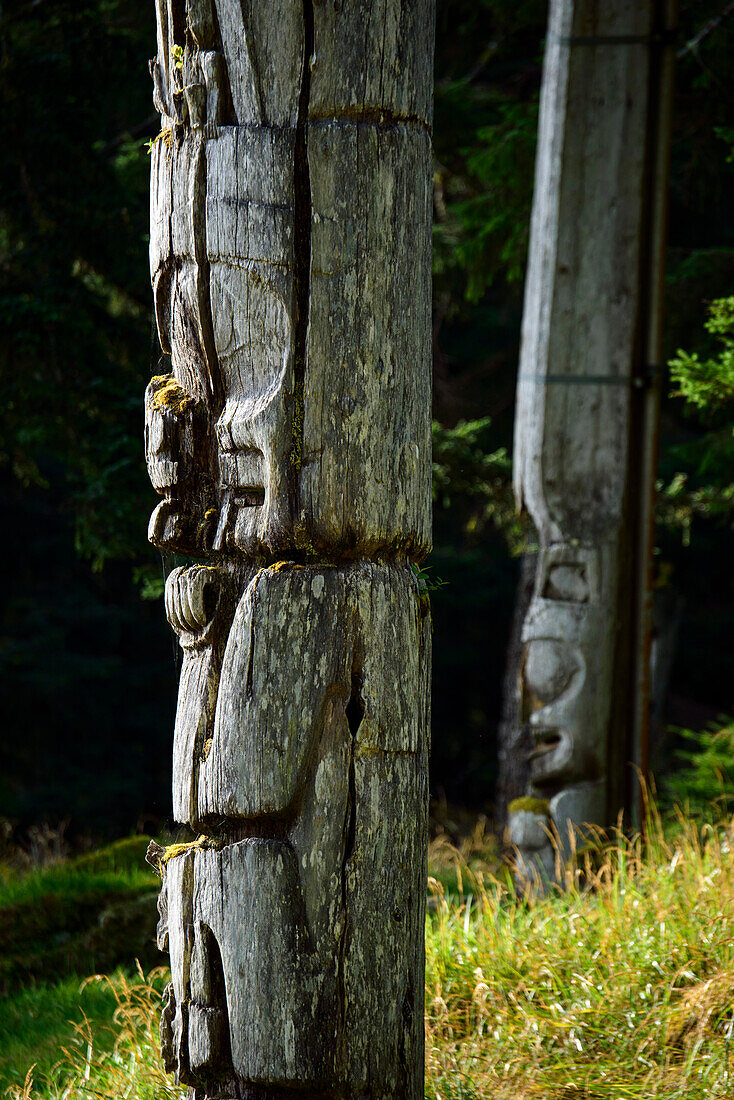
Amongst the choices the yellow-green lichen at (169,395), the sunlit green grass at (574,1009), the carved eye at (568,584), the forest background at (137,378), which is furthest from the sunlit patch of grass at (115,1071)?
the carved eye at (568,584)

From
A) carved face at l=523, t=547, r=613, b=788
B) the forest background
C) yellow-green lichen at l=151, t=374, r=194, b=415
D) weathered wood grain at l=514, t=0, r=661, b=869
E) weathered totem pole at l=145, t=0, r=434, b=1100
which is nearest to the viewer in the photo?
weathered totem pole at l=145, t=0, r=434, b=1100

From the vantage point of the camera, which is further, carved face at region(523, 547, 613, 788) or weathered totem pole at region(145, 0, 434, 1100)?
carved face at region(523, 547, 613, 788)

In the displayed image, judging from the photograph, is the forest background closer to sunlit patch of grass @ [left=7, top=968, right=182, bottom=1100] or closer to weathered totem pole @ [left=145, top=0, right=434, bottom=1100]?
weathered totem pole @ [left=145, top=0, right=434, bottom=1100]

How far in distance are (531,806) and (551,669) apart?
0.69 m

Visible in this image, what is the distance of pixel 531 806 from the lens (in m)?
4.83

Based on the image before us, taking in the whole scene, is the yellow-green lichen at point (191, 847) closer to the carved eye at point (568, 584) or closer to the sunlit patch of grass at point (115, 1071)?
the sunlit patch of grass at point (115, 1071)

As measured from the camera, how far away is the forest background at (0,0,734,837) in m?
6.20

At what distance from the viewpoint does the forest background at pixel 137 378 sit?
→ 20.3 ft

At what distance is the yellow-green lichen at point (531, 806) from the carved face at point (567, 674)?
9cm

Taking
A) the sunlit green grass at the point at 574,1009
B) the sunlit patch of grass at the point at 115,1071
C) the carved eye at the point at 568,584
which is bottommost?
the sunlit patch of grass at the point at 115,1071

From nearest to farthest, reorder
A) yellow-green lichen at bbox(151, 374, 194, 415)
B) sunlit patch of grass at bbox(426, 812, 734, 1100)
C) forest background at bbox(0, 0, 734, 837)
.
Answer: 1. yellow-green lichen at bbox(151, 374, 194, 415)
2. sunlit patch of grass at bbox(426, 812, 734, 1100)
3. forest background at bbox(0, 0, 734, 837)

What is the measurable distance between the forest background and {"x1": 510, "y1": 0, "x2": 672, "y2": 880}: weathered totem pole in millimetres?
481

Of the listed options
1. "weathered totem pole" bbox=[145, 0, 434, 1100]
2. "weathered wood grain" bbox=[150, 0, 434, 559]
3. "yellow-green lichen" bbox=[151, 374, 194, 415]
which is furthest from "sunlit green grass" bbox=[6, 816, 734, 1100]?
"yellow-green lichen" bbox=[151, 374, 194, 415]

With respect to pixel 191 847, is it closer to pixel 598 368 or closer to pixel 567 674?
pixel 567 674
